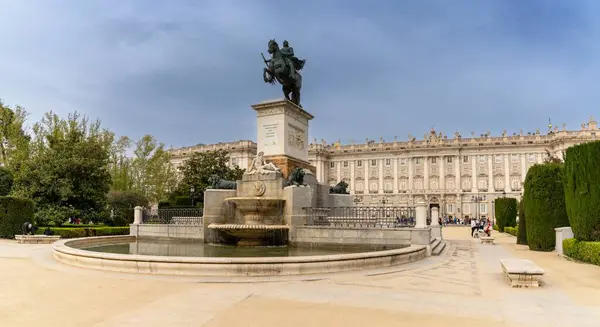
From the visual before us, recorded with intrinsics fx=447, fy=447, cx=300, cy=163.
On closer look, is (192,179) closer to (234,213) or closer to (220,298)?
(234,213)

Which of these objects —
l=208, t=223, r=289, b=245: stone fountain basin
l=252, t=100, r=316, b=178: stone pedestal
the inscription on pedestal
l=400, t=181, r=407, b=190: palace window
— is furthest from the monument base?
l=400, t=181, r=407, b=190: palace window

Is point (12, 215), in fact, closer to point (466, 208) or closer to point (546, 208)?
point (546, 208)

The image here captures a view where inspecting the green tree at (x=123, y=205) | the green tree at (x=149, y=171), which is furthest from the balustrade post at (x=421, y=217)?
the green tree at (x=149, y=171)

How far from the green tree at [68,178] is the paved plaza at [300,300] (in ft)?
65.3

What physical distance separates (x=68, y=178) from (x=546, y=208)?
27246 millimetres

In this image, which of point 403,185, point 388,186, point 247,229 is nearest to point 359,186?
point 388,186

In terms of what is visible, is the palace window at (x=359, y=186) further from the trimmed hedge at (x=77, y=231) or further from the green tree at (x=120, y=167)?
the trimmed hedge at (x=77, y=231)

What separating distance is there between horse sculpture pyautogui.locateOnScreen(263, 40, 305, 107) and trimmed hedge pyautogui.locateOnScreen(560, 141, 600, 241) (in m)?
10.7

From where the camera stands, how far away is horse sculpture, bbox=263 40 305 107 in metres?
19.0

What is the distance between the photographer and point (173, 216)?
69.4ft

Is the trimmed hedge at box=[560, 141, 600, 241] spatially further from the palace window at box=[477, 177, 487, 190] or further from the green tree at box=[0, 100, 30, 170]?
the palace window at box=[477, 177, 487, 190]

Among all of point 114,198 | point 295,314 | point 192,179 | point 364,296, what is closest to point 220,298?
→ point 295,314

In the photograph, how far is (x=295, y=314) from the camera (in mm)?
6344

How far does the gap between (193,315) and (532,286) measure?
6599 mm
